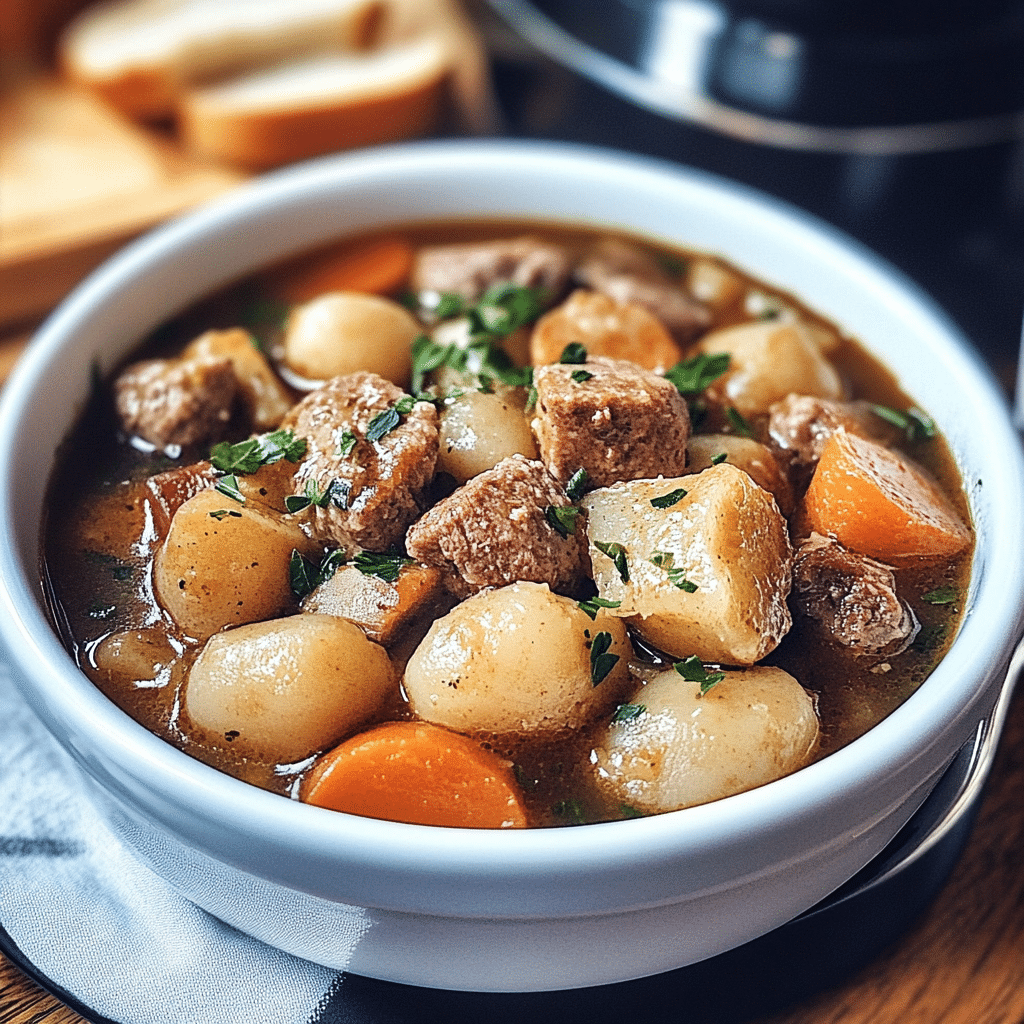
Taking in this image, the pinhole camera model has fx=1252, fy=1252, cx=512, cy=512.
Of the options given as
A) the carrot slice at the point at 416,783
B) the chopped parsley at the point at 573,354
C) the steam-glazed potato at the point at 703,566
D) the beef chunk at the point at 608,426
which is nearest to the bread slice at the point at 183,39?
the chopped parsley at the point at 573,354

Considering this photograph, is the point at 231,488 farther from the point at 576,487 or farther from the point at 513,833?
the point at 513,833

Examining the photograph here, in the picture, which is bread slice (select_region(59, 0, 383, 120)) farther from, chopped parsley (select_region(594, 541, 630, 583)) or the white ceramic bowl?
chopped parsley (select_region(594, 541, 630, 583))

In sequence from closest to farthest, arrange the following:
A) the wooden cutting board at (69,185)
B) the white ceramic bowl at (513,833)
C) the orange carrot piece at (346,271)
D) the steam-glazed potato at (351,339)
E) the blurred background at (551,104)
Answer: the white ceramic bowl at (513,833), the steam-glazed potato at (351,339), the orange carrot piece at (346,271), the blurred background at (551,104), the wooden cutting board at (69,185)

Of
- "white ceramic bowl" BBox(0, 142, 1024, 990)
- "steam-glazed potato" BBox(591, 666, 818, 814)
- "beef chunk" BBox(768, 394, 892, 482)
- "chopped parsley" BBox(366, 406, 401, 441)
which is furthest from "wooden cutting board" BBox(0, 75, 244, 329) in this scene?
"steam-glazed potato" BBox(591, 666, 818, 814)

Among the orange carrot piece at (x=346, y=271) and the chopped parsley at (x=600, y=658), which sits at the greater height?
the chopped parsley at (x=600, y=658)

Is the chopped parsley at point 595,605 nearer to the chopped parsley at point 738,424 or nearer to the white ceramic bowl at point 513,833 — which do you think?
the white ceramic bowl at point 513,833

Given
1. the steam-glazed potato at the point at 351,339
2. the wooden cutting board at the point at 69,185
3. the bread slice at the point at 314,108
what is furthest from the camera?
the bread slice at the point at 314,108

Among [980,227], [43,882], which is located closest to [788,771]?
[43,882]
